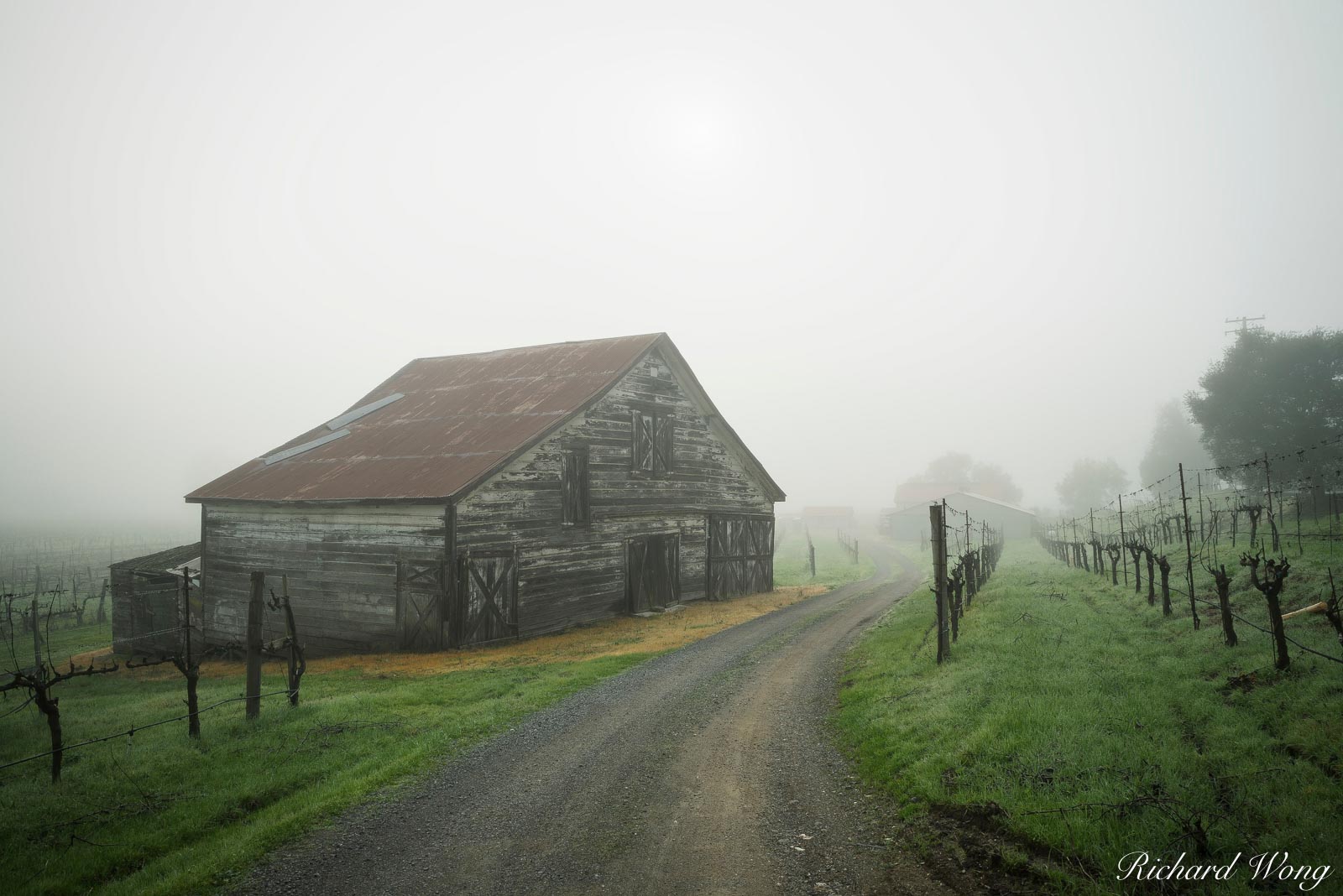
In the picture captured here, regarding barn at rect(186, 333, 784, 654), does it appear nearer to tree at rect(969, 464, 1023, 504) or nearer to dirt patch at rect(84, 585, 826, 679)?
dirt patch at rect(84, 585, 826, 679)

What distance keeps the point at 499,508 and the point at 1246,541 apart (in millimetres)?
27097

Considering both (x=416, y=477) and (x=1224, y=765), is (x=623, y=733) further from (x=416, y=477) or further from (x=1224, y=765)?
(x=416, y=477)

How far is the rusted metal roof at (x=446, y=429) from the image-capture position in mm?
19766

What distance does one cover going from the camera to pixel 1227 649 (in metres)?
10.5

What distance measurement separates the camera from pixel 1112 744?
24.1 ft

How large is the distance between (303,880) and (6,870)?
298cm

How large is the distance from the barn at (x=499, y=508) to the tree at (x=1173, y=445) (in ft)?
271

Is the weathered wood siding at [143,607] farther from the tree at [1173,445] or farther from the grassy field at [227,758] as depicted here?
the tree at [1173,445]

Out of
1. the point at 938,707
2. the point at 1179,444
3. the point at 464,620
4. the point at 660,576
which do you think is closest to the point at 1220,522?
the point at 660,576

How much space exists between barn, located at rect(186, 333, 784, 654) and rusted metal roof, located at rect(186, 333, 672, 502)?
0.09 meters

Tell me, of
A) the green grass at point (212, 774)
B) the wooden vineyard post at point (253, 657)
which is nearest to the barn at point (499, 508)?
the green grass at point (212, 774)

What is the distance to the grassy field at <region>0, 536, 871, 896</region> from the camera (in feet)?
22.0

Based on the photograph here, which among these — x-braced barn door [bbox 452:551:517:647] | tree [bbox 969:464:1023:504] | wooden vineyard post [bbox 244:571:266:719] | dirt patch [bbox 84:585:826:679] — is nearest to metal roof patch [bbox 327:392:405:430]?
dirt patch [bbox 84:585:826:679]

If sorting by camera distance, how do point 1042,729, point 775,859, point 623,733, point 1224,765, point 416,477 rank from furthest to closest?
point 416,477
point 623,733
point 1042,729
point 1224,765
point 775,859
